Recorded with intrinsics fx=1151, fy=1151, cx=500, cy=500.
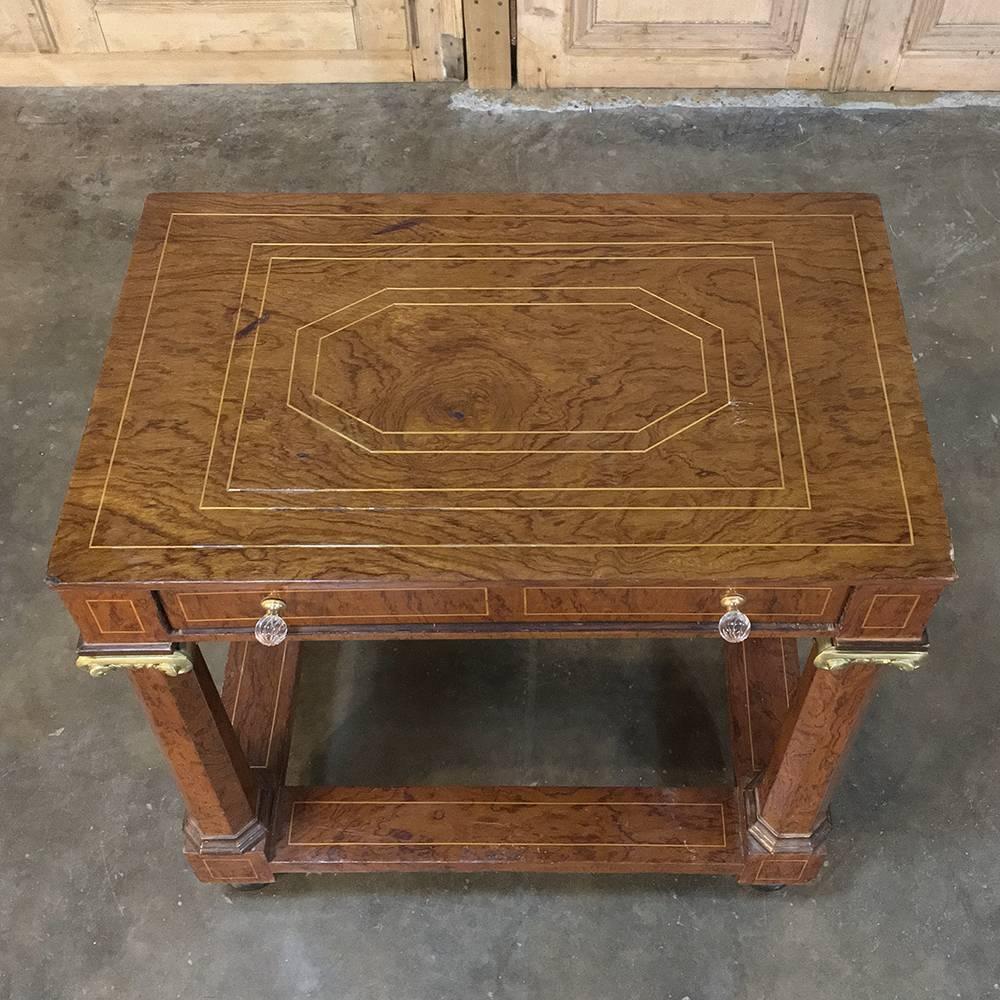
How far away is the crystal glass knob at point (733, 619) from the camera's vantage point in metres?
1.79

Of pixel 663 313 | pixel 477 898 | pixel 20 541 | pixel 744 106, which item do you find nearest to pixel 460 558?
pixel 663 313

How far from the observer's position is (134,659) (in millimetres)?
1877

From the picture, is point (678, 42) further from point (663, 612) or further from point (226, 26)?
point (663, 612)

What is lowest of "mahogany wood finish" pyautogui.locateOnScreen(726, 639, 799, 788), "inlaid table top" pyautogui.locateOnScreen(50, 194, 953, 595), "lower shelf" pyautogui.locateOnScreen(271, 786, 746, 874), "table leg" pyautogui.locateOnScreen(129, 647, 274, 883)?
"lower shelf" pyautogui.locateOnScreen(271, 786, 746, 874)

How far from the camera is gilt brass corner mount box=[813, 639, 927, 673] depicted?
1.87m

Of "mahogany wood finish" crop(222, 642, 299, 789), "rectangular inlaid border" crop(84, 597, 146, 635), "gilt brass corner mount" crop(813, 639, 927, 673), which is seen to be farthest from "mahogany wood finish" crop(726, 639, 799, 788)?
"rectangular inlaid border" crop(84, 597, 146, 635)

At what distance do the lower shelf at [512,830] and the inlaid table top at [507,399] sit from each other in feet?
2.76

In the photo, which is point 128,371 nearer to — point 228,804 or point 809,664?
point 228,804

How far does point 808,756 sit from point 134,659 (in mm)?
1213

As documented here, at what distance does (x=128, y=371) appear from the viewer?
2018mm

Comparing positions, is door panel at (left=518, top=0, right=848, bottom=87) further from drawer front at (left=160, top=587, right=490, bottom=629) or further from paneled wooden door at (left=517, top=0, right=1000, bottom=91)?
drawer front at (left=160, top=587, right=490, bottom=629)

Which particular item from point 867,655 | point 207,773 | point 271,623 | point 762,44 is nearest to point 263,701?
point 207,773

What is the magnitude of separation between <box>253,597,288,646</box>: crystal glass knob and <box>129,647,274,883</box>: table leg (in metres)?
0.20

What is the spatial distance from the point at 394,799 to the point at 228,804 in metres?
0.36
